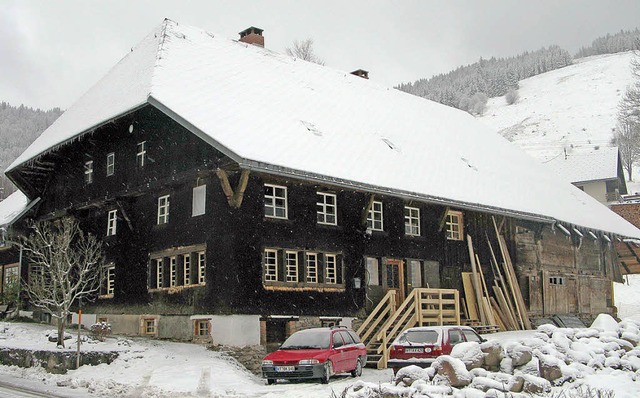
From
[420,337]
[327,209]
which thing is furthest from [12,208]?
[420,337]

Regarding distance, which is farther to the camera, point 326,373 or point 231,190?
point 231,190

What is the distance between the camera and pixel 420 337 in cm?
1952

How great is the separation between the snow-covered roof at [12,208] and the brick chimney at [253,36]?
1413 cm

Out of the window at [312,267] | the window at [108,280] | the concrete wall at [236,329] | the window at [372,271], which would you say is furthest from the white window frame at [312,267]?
the window at [108,280]

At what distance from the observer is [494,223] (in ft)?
111

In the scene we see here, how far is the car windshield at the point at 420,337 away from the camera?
19344mm

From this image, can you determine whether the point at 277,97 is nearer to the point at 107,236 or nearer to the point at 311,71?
the point at 311,71

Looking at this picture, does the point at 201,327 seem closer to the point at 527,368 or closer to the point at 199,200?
the point at 199,200

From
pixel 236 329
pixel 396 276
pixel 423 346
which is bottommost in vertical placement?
pixel 423 346

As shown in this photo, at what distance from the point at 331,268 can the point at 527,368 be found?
1198cm

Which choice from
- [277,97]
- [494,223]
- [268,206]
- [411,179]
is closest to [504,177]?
[494,223]

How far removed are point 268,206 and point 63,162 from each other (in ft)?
43.9

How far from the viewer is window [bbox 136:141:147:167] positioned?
27.4m

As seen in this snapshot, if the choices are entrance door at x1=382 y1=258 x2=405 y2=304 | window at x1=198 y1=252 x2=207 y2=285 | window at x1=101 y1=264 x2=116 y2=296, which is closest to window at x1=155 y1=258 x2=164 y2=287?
window at x1=198 y1=252 x2=207 y2=285
